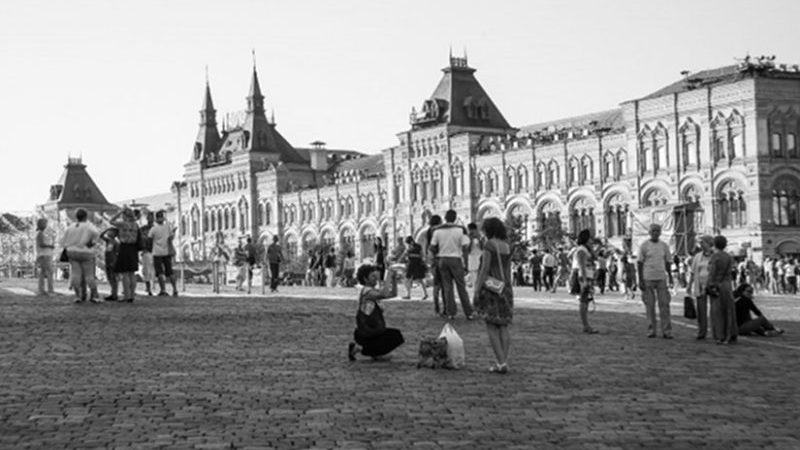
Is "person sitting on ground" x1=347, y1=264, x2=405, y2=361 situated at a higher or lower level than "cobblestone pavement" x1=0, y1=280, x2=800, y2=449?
higher

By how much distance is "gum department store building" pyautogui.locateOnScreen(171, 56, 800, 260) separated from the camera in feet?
256

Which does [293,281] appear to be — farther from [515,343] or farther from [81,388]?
[81,388]

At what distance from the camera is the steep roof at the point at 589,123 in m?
98.6

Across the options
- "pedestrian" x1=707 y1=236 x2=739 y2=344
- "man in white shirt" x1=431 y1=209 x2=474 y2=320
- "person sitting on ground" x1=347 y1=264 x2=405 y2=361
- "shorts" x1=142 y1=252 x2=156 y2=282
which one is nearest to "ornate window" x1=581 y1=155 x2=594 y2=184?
"shorts" x1=142 y1=252 x2=156 y2=282

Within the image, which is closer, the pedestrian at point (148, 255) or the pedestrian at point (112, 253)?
the pedestrian at point (112, 253)

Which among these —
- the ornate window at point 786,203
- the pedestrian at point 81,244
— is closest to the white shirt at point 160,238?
the pedestrian at point 81,244

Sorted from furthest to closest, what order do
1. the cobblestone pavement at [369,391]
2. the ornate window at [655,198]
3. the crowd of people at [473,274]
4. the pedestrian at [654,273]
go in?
1. the ornate window at [655,198]
2. the pedestrian at [654,273]
3. the crowd of people at [473,274]
4. the cobblestone pavement at [369,391]

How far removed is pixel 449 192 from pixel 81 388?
9579 centimetres

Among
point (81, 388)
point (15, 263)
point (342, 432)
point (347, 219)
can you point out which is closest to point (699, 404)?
point (342, 432)

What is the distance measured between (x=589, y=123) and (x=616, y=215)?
39.8 ft

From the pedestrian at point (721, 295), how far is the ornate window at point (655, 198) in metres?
64.7

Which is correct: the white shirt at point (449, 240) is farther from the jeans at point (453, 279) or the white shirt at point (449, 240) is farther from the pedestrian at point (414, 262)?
the pedestrian at point (414, 262)

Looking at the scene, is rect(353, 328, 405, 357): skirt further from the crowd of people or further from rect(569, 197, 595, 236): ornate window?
rect(569, 197, 595, 236): ornate window

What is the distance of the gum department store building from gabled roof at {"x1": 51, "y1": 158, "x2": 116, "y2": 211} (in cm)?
Answer: 1983
